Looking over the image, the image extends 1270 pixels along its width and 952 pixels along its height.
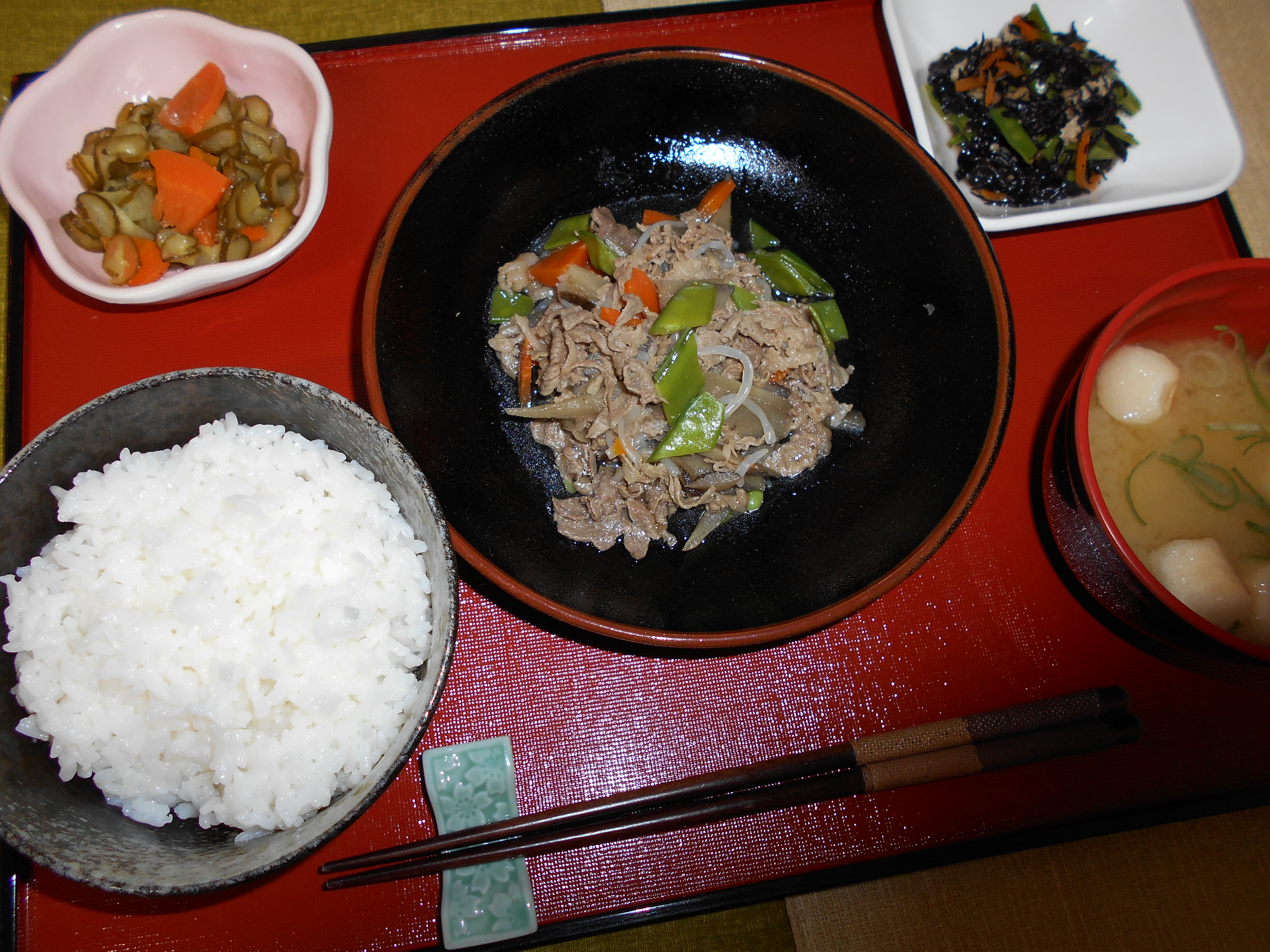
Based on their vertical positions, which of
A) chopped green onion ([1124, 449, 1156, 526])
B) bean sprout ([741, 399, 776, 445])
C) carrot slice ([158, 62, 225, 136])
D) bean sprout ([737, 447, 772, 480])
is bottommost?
chopped green onion ([1124, 449, 1156, 526])

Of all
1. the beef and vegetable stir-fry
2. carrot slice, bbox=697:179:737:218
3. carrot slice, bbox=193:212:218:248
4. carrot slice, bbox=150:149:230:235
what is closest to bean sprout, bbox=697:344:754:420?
carrot slice, bbox=697:179:737:218

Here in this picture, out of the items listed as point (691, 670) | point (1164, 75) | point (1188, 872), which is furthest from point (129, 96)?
point (1188, 872)

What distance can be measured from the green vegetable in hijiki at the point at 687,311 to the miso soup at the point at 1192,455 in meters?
1.23

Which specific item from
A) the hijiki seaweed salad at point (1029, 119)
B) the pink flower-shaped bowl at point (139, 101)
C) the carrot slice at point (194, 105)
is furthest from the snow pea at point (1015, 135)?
the carrot slice at point (194, 105)

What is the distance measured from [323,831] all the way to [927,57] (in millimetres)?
3135

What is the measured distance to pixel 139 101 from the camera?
236cm

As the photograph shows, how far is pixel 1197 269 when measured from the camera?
2.00 metres

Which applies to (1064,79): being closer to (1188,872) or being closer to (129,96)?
(1188,872)

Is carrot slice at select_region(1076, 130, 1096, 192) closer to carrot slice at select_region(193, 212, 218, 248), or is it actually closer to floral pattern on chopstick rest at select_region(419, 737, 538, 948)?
floral pattern on chopstick rest at select_region(419, 737, 538, 948)

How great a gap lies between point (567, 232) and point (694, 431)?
0.86m

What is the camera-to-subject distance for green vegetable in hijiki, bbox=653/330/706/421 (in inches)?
84.3

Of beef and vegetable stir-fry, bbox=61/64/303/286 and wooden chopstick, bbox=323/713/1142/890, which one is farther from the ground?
beef and vegetable stir-fry, bbox=61/64/303/286

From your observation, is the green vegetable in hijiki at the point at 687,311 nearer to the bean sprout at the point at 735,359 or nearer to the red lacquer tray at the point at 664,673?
the bean sprout at the point at 735,359

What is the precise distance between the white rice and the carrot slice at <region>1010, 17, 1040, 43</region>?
2823mm
